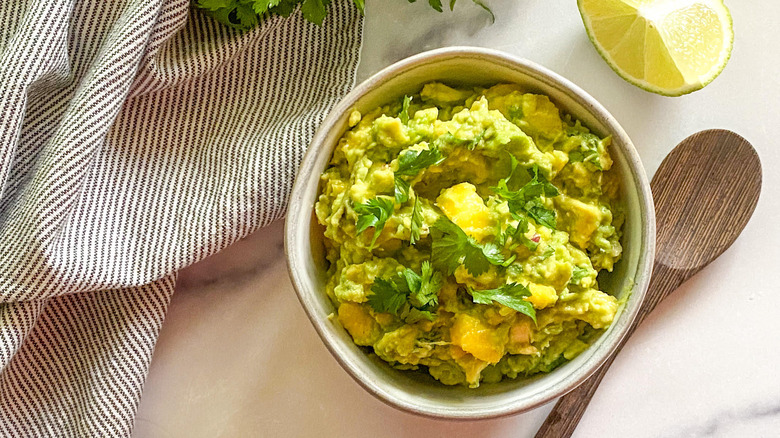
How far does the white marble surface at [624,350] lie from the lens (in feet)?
5.97

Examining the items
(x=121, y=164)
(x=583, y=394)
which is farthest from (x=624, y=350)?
(x=121, y=164)

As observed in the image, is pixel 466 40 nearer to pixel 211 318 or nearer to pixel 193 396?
pixel 211 318

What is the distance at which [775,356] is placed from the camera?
5.97 feet

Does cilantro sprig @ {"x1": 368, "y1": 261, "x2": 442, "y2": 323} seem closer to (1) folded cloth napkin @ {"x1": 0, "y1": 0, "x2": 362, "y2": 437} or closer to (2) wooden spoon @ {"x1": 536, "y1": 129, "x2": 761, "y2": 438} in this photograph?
(1) folded cloth napkin @ {"x1": 0, "y1": 0, "x2": 362, "y2": 437}

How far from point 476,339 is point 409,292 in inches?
5.9

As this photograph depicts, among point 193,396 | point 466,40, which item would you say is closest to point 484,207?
point 466,40

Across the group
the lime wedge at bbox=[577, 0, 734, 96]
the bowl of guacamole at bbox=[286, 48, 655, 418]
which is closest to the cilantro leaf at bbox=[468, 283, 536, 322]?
the bowl of guacamole at bbox=[286, 48, 655, 418]

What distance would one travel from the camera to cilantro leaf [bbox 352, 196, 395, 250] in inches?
54.6

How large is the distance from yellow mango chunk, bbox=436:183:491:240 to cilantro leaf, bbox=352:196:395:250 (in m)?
0.11

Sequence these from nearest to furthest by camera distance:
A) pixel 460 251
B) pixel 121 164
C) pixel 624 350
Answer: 1. pixel 460 251
2. pixel 121 164
3. pixel 624 350

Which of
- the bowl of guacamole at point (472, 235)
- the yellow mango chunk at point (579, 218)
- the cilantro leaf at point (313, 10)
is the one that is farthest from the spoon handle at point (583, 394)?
the cilantro leaf at point (313, 10)

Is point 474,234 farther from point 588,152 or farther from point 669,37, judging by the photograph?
point 669,37

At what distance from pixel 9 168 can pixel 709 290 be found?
155 centimetres

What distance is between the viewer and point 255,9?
5.12 feet
